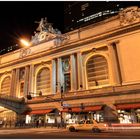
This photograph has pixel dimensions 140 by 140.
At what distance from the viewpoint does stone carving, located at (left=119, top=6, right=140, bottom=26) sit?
1284 inches

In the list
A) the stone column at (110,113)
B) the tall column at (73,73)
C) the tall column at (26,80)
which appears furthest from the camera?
the tall column at (26,80)

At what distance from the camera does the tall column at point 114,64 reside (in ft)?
103

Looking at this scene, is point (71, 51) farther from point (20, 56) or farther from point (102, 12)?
point (102, 12)

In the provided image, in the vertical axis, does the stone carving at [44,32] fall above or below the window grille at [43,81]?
above

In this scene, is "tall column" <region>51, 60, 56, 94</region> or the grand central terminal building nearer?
the grand central terminal building

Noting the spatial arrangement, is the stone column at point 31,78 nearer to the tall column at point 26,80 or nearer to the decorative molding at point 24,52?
the tall column at point 26,80

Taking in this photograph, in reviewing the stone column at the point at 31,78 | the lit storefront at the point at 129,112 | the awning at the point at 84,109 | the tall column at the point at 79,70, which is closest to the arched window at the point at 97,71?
the tall column at the point at 79,70

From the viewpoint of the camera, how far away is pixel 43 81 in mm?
42469

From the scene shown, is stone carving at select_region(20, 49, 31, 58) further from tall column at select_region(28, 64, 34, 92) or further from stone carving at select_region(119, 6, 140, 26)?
stone carving at select_region(119, 6, 140, 26)

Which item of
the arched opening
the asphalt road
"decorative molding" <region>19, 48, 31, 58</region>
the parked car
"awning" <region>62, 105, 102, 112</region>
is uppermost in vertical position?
"decorative molding" <region>19, 48, 31, 58</region>

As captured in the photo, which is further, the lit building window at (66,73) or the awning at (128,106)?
the lit building window at (66,73)

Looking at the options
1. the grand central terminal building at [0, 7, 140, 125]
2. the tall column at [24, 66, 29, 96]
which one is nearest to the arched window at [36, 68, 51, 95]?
the grand central terminal building at [0, 7, 140, 125]

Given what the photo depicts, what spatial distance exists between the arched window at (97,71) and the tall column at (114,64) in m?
2.02

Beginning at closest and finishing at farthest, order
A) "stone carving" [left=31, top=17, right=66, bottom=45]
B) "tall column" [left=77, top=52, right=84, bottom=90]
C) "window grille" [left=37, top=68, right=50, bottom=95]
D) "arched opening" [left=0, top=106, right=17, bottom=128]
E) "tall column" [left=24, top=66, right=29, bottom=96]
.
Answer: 1. "tall column" [left=77, top=52, right=84, bottom=90]
2. "arched opening" [left=0, top=106, right=17, bottom=128]
3. "window grille" [left=37, top=68, right=50, bottom=95]
4. "tall column" [left=24, top=66, right=29, bottom=96]
5. "stone carving" [left=31, top=17, right=66, bottom=45]
